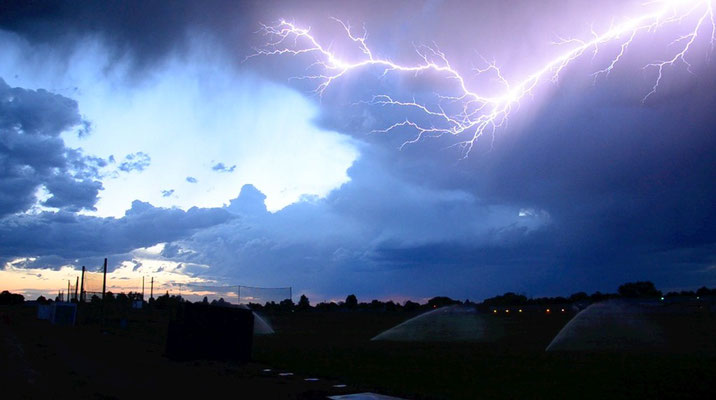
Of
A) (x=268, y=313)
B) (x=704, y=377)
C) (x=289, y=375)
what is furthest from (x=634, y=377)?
(x=268, y=313)

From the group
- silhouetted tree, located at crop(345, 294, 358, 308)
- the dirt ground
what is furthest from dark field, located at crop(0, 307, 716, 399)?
silhouetted tree, located at crop(345, 294, 358, 308)

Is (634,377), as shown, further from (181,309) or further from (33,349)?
(33,349)

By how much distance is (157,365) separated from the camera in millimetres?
19469

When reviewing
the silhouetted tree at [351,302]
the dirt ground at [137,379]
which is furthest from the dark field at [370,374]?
the silhouetted tree at [351,302]

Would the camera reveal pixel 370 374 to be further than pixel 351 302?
No

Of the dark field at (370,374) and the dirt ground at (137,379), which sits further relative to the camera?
the dark field at (370,374)

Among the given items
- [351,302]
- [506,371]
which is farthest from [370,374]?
[351,302]

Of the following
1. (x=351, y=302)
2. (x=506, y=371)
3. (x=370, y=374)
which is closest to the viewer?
(x=370, y=374)

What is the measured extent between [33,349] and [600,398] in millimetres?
24099

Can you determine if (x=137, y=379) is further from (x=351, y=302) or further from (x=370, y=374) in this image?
(x=351, y=302)

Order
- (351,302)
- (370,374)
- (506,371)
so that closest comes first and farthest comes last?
(370,374) < (506,371) < (351,302)

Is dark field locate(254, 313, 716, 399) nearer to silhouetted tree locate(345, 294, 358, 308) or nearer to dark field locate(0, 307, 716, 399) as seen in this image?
dark field locate(0, 307, 716, 399)

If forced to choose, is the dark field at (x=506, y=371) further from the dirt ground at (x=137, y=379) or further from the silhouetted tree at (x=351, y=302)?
the silhouetted tree at (x=351, y=302)

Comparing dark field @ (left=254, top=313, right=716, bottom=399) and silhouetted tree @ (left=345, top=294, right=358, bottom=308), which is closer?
dark field @ (left=254, top=313, right=716, bottom=399)
